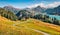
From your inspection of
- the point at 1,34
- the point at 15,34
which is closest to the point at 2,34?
the point at 1,34

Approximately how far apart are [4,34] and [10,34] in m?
1.16

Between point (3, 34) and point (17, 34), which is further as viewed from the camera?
point (17, 34)

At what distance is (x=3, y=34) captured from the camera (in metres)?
18.4

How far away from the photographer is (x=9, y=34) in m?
19.0

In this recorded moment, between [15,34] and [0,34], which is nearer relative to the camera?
[0,34]

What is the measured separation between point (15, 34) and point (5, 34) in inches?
85.0

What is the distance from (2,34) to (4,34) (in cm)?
37

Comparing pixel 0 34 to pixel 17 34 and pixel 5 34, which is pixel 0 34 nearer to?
pixel 5 34

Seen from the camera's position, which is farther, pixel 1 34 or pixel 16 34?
pixel 16 34

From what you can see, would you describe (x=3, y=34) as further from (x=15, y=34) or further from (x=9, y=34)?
(x=15, y=34)

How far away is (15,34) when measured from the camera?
66.9 ft

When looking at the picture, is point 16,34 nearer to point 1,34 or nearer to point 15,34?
point 15,34

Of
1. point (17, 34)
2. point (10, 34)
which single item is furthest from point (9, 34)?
point (17, 34)

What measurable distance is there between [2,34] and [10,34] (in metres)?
1.05
